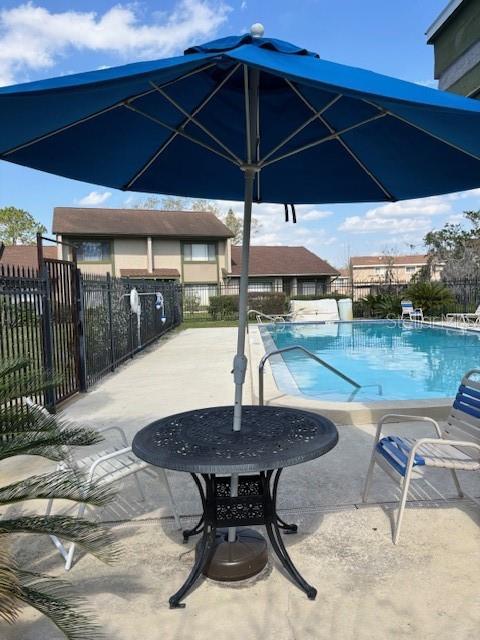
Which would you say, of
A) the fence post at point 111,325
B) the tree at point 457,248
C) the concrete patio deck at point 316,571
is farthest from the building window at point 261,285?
the concrete patio deck at point 316,571

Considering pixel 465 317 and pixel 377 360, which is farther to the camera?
pixel 465 317

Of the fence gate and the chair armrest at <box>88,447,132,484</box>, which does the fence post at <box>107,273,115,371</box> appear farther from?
the chair armrest at <box>88,447,132,484</box>

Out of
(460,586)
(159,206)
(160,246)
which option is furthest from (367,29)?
(159,206)

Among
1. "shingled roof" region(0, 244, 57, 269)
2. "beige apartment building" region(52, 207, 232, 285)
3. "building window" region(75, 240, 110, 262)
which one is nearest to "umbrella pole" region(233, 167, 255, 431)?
"beige apartment building" region(52, 207, 232, 285)

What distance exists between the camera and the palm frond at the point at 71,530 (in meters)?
2.07

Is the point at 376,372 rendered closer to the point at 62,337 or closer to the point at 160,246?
the point at 62,337

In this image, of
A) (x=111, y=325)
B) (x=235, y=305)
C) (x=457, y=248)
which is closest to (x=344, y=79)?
(x=111, y=325)

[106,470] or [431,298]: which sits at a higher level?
[431,298]

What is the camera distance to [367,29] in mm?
6855

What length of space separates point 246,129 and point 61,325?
4.94m

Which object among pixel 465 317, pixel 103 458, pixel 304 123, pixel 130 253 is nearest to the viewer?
pixel 304 123

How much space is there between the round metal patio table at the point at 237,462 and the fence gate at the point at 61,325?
3656 millimetres

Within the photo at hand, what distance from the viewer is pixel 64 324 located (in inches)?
278

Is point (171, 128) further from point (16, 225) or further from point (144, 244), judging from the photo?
point (16, 225)
